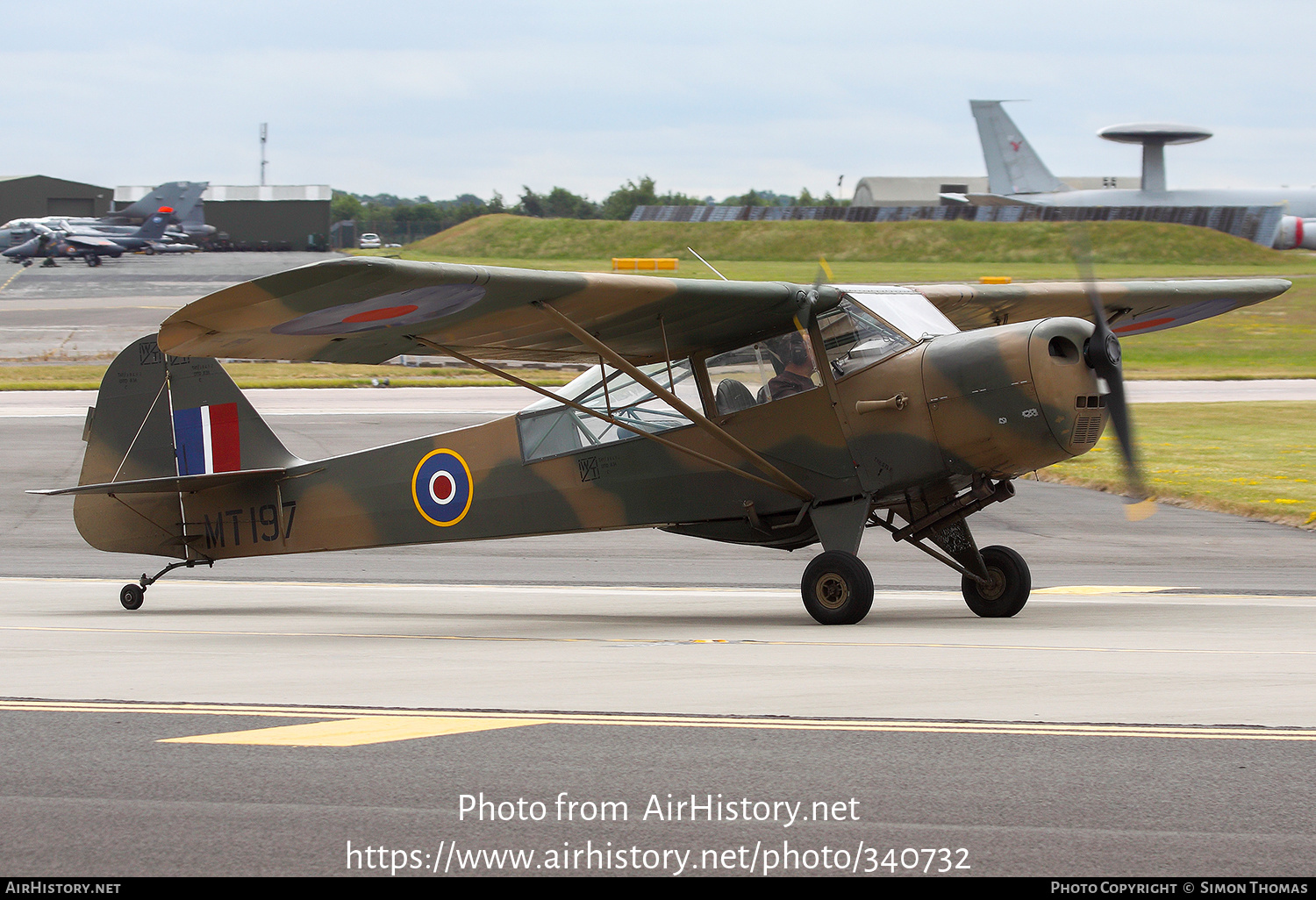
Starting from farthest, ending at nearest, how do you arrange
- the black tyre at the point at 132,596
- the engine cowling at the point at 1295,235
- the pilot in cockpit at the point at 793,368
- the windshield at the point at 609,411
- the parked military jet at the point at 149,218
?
the parked military jet at the point at 149,218 < the engine cowling at the point at 1295,235 < the black tyre at the point at 132,596 < the windshield at the point at 609,411 < the pilot in cockpit at the point at 793,368

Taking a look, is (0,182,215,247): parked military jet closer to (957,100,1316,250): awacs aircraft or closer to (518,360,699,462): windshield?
(957,100,1316,250): awacs aircraft

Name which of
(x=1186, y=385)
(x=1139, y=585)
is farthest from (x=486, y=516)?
(x=1186, y=385)

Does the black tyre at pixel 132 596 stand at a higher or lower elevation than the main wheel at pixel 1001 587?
lower

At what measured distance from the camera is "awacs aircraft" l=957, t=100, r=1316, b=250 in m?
86.1

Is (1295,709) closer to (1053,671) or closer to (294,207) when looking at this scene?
(1053,671)

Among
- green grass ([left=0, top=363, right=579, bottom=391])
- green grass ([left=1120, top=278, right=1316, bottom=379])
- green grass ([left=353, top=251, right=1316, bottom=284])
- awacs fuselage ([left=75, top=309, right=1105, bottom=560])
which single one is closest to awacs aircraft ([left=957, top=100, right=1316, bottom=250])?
green grass ([left=353, top=251, right=1316, bottom=284])

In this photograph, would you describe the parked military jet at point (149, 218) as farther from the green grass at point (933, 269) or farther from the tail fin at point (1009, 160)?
the tail fin at point (1009, 160)

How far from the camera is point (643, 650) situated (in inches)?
340

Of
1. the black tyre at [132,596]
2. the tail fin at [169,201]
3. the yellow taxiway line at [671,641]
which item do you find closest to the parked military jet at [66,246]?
the tail fin at [169,201]

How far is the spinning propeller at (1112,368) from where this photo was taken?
891 cm

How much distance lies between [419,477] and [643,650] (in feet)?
12.4

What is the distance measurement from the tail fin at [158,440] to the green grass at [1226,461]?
9.23 m

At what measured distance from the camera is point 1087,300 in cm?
1212

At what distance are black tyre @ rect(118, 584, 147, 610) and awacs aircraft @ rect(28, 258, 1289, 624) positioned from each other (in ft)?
0.06
